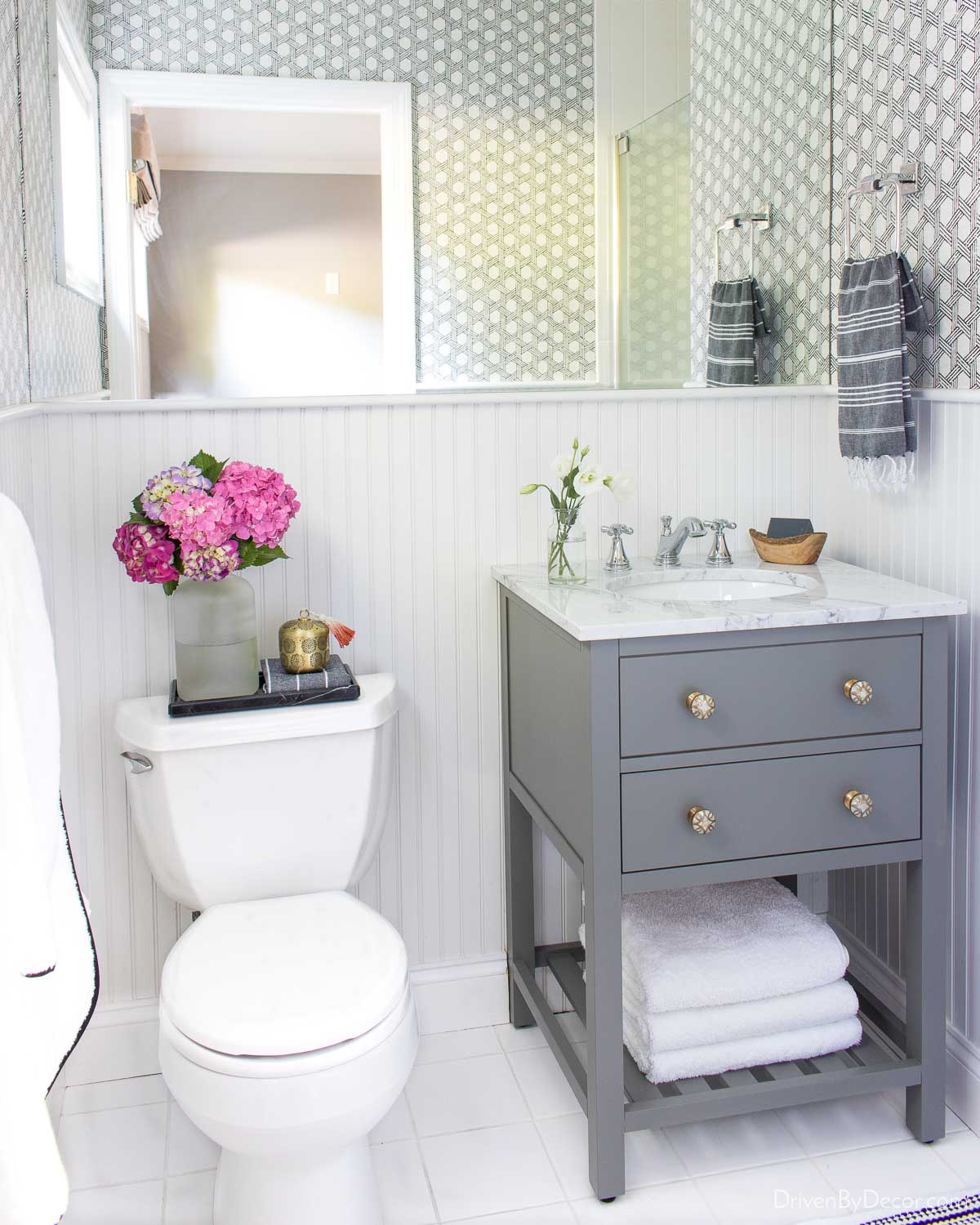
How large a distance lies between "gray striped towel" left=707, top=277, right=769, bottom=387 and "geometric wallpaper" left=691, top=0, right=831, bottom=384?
0.02m

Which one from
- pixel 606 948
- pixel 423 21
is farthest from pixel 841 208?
pixel 606 948

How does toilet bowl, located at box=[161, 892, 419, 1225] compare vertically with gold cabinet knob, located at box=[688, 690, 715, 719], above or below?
below

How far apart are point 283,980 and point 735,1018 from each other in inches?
27.7

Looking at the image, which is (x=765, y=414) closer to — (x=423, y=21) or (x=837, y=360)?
(x=837, y=360)

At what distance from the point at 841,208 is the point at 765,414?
1.34 feet

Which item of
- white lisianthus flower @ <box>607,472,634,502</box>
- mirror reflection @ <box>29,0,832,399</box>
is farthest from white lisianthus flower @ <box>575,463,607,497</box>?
mirror reflection @ <box>29,0,832,399</box>

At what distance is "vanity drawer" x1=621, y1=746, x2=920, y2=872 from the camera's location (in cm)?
169

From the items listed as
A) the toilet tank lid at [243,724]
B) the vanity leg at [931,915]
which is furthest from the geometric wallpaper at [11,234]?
the vanity leg at [931,915]

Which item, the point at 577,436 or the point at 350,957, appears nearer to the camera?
the point at 350,957

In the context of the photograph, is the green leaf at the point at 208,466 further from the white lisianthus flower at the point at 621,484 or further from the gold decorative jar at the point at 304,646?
the white lisianthus flower at the point at 621,484

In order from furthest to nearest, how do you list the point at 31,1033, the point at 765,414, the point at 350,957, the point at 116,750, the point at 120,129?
the point at 765,414 → the point at 116,750 → the point at 120,129 → the point at 350,957 → the point at 31,1033

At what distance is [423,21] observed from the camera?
6.86 feet

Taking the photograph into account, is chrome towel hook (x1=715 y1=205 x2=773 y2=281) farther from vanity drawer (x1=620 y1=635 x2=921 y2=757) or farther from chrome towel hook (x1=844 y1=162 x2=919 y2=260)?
vanity drawer (x1=620 y1=635 x2=921 y2=757)

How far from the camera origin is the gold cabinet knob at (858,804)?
1755 millimetres
